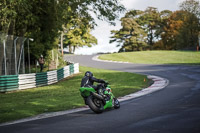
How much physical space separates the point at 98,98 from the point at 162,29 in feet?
Answer: 255

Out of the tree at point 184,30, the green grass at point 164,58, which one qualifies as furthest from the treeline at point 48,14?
the tree at point 184,30

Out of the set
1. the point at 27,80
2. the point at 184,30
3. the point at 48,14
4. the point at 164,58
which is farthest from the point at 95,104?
the point at 184,30

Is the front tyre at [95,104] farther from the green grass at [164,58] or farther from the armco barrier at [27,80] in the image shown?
the green grass at [164,58]

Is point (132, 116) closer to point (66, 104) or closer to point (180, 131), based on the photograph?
point (180, 131)

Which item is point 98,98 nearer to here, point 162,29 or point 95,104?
point 95,104

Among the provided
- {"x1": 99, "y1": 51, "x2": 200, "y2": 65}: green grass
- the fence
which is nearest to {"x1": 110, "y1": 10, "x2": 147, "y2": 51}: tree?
{"x1": 99, "y1": 51, "x2": 200, "y2": 65}: green grass

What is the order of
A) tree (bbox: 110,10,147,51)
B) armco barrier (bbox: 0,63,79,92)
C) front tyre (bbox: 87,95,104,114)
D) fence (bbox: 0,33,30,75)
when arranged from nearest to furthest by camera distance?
front tyre (bbox: 87,95,104,114)
fence (bbox: 0,33,30,75)
armco barrier (bbox: 0,63,79,92)
tree (bbox: 110,10,147,51)

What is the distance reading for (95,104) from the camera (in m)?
9.75

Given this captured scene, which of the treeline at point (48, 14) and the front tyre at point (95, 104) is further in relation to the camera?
the treeline at point (48, 14)

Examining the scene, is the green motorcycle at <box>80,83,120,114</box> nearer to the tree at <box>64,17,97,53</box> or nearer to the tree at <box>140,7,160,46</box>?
the tree at <box>64,17,97,53</box>

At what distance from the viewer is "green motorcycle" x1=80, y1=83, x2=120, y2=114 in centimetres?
962

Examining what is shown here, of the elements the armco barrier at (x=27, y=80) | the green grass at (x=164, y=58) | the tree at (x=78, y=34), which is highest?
the tree at (x=78, y=34)

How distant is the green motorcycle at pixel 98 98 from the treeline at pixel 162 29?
6304 centimetres

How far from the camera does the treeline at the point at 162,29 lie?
7125 centimetres
